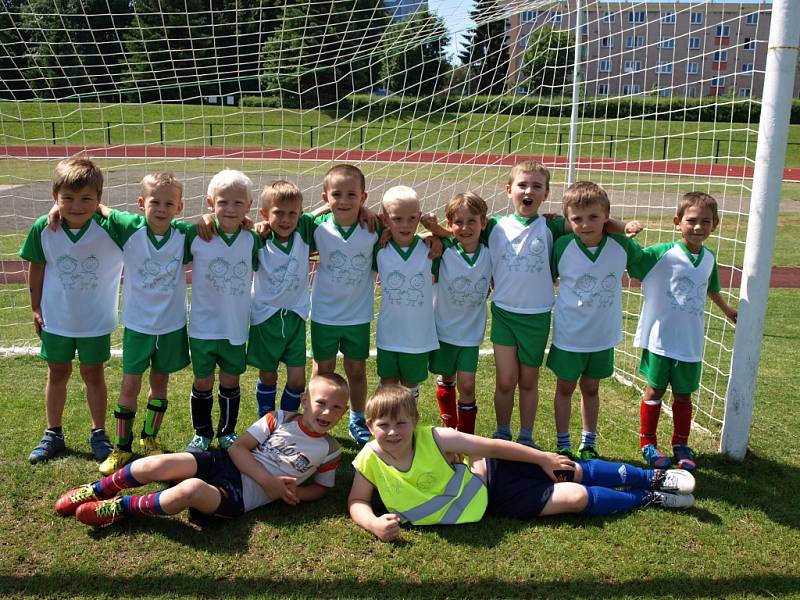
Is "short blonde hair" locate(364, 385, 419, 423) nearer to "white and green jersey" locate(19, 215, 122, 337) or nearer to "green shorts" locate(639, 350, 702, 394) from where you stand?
"green shorts" locate(639, 350, 702, 394)

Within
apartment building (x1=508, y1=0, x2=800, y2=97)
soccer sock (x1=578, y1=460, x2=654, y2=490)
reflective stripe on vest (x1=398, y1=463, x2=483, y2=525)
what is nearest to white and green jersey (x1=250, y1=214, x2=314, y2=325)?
reflective stripe on vest (x1=398, y1=463, x2=483, y2=525)

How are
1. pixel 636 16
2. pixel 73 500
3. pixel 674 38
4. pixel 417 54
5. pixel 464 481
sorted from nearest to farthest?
pixel 73 500
pixel 464 481
pixel 674 38
pixel 636 16
pixel 417 54

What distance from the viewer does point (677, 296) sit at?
3.81 m

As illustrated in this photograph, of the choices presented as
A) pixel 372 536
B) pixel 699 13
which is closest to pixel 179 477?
pixel 372 536

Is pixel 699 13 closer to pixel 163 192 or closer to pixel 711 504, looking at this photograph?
pixel 711 504

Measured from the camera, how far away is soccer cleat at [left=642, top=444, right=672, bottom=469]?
379 cm

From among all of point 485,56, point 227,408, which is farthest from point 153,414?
point 485,56

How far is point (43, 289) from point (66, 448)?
0.89 m

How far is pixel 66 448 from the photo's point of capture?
3898mm

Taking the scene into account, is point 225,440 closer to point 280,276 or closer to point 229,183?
point 280,276

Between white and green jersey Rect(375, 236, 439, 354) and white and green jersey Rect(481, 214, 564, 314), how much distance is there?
39cm

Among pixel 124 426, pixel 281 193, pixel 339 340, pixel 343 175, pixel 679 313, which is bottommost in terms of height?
pixel 124 426

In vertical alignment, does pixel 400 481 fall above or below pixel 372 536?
above

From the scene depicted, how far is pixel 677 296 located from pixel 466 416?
132 cm
